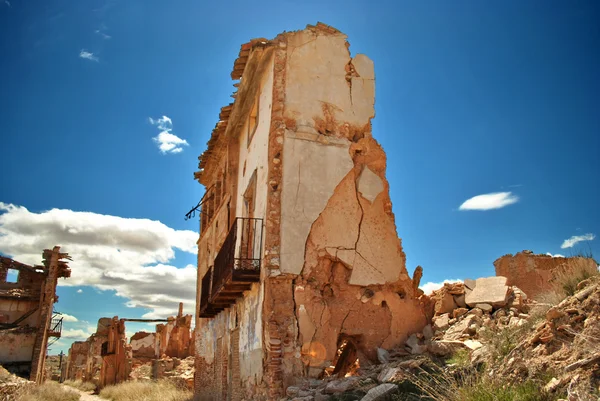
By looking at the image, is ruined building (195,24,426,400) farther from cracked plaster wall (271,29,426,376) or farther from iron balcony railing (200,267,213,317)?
iron balcony railing (200,267,213,317)

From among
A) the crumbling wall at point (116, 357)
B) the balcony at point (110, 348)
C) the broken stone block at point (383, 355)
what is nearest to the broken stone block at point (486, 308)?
the broken stone block at point (383, 355)

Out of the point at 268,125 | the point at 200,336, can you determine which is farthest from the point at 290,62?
the point at 200,336

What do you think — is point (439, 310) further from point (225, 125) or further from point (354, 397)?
point (225, 125)

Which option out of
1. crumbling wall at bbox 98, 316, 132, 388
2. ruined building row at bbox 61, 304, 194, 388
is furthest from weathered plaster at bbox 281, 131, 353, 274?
crumbling wall at bbox 98, 316, 132, 388

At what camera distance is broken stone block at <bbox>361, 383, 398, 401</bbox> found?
711 centimetres

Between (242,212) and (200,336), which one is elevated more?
(242,212)

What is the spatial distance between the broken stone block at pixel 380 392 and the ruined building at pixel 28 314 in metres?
25.2

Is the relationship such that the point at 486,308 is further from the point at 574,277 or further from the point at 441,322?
the point at 574,277

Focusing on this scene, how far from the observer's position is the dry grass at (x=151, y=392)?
19894mm

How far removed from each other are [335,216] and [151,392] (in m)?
14.5

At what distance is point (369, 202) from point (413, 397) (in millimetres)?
5437

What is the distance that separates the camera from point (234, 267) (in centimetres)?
1159

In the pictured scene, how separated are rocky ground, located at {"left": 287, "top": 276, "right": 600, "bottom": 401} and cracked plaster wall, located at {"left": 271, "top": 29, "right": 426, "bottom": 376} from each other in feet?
2.19

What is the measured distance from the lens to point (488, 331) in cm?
850
